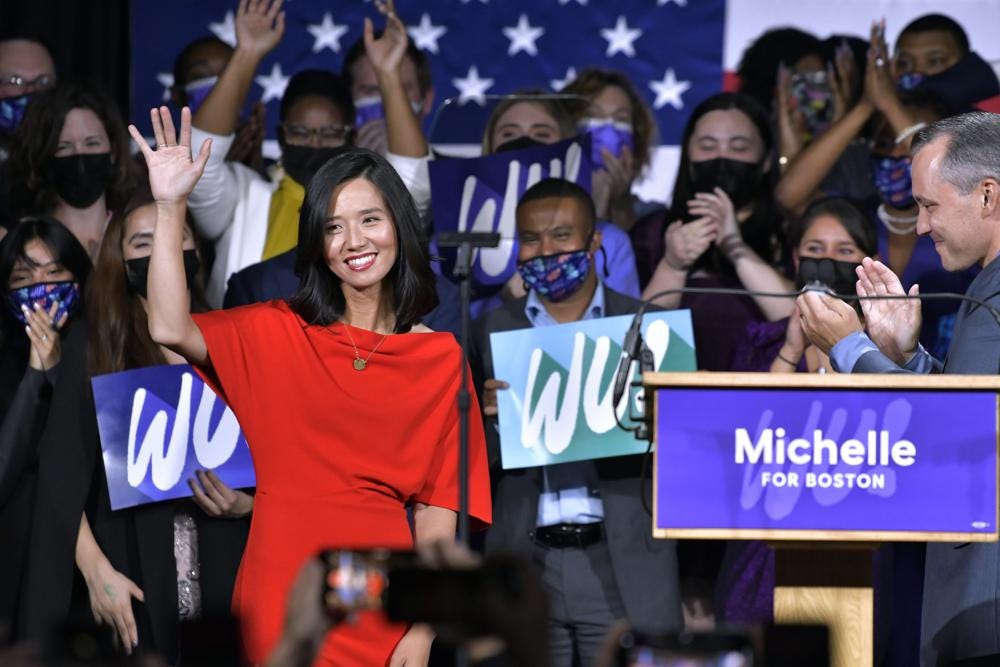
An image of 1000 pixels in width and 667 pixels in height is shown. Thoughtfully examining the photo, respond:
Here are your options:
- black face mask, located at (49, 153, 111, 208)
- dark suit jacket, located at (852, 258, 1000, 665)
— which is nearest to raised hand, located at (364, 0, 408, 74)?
black face mask, located at (49, 153, 111, 208)

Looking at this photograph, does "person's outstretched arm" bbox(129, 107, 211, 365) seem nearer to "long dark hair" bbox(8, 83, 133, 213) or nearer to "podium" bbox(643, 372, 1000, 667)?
"podium" bbox(643, 372, 1000, 667)

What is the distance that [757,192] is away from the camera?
227 inches

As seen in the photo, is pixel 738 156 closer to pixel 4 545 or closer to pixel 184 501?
pixel 184 501

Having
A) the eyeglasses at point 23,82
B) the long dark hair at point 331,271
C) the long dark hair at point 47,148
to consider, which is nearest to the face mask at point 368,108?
the long dark hair at point 47,148

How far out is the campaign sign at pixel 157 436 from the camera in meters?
4.68

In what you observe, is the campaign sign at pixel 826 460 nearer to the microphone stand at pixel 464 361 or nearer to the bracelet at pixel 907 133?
the microphone stand at pixel 464 361

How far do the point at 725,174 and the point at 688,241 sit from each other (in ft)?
1.08

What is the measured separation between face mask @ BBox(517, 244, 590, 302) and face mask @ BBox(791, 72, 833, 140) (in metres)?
1.50

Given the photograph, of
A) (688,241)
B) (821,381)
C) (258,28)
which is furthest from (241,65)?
(821,381)

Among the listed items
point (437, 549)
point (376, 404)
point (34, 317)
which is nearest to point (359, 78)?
point (34, 317)

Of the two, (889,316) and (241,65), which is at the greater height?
(241,65)

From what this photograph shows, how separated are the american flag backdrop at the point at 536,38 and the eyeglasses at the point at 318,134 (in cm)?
61

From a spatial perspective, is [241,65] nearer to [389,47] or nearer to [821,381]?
[389,47]

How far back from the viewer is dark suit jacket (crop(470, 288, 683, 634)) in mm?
4836
